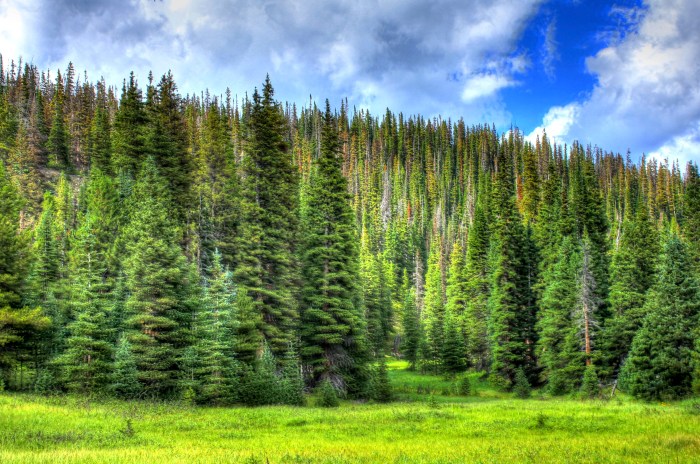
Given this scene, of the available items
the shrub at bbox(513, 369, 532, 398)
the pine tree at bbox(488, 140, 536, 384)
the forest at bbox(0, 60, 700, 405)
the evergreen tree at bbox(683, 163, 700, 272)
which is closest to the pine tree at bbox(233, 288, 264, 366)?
the forest at bbox(0, 60, 700, 405)

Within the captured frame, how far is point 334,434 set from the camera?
803 inches

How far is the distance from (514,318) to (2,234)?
4543 centimetres

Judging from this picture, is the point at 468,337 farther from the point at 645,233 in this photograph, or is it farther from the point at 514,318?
the point at 645,233

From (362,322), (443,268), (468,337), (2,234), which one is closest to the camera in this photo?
(2,234)

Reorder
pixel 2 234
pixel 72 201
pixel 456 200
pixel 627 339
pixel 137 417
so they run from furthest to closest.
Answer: pixel 456 200 < pixel 72 201 < pixel 627 339 < pixel 2 234 < pixel 137 417

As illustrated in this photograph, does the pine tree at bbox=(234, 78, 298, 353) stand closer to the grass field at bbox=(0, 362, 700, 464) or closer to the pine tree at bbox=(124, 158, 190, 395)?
the pine tree at bbox=(124, 158, 190, 395)

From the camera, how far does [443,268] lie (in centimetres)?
10669

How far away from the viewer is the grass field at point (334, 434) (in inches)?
573

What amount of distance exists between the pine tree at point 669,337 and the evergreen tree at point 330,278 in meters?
20.7

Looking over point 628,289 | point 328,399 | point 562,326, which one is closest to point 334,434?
point 328,399

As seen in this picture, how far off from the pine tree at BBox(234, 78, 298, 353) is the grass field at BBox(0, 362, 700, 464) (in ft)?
35.8

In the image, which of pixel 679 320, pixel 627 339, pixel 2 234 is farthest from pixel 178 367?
pixel 627 339

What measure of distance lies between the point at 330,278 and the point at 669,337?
81.6ft

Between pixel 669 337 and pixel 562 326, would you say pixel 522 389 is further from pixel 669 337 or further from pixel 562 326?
pixel 669 337
